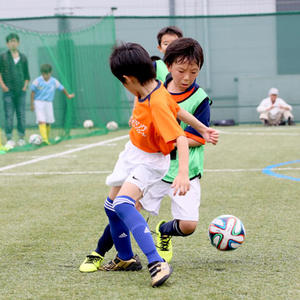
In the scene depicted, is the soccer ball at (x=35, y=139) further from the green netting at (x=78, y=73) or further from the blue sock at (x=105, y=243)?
the blue sock at (x=105, y=243)

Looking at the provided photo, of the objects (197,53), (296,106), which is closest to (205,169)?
(197,53)

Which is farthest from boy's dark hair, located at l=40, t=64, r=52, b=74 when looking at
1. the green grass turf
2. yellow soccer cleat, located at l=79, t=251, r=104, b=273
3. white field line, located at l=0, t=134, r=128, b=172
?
yellow soccer cleat, located at l=79, t=251, r=104, b=273

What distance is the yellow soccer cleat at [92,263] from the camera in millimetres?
3410

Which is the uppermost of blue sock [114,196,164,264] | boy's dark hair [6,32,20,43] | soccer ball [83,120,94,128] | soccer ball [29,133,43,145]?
boy's dark hair [6,32,20,43]

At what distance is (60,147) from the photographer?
1130 centimetres

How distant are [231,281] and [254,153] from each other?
6336mm

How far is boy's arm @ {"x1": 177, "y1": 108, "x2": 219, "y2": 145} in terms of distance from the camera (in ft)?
10.7

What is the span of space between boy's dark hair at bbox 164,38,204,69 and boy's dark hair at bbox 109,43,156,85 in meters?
0.39

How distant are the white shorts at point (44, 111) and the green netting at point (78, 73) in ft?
1.10

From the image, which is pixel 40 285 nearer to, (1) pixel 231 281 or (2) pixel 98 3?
(1) pixel 231 281

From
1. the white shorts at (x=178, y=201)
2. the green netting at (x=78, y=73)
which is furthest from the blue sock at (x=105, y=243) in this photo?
the green netting at (x=78, y=73)

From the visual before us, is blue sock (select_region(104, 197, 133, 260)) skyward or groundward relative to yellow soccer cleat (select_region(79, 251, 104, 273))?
skyward

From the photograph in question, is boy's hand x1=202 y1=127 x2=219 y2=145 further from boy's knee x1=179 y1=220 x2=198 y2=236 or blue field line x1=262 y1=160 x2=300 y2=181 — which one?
blue field line x1=262 y1=160 x2=300 y2=181

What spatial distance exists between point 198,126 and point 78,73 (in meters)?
11.1
